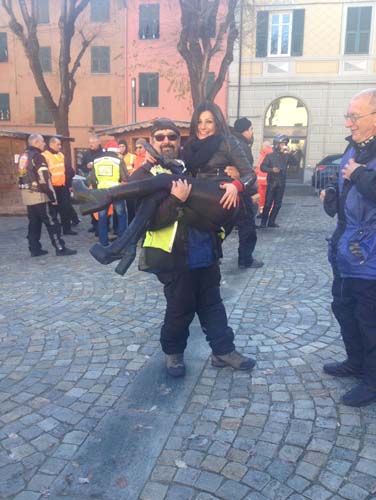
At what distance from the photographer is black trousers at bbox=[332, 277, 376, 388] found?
2.95 meters

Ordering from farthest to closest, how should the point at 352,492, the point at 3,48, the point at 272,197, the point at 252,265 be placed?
the point at 3,48 < the point at 272,197 < the point at 252,265 < the point at 352,492

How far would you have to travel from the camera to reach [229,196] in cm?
301

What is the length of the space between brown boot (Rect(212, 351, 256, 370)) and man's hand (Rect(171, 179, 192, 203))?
1325mm

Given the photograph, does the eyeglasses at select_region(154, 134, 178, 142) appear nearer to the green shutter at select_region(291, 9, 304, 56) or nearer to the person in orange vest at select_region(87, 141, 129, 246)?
the person in orange vest at select_region(87, 141, 129, 246)

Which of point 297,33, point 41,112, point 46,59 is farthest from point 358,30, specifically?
point 41,112

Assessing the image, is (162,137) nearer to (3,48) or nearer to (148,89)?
(148,89)

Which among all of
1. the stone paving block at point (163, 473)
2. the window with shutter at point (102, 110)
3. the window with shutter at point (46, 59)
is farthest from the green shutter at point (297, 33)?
the stone paving block at point (163, 473)

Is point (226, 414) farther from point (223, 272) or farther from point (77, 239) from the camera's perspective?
point (77, 239)

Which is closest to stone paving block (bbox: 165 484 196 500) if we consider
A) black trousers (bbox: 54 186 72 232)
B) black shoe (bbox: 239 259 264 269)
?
black shoe (bbox: 239 259 264 269)

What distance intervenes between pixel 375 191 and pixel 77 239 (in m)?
7.27

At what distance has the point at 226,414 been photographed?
2955mm

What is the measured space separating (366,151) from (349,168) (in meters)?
0.20

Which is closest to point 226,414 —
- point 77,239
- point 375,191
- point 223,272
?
point 375,191

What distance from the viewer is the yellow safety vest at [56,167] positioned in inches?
348
